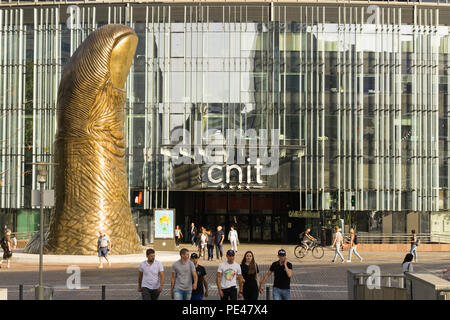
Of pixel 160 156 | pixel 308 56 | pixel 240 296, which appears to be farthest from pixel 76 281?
pixel 308 56

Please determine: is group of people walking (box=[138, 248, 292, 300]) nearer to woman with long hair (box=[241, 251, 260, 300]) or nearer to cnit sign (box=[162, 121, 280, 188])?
woman with long hair (box=[241, 251, 260, 300])

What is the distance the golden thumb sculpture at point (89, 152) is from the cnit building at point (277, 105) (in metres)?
24.9

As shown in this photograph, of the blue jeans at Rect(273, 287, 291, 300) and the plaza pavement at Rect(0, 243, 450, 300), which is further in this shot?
the plaza pavement at Rect(0, 243, 450, 300)

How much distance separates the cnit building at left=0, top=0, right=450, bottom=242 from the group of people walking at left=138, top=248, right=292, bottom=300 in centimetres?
4051

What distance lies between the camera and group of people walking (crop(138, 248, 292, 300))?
13.1m

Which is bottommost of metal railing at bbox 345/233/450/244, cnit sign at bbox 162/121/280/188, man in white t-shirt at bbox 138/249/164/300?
metal railing at bbox 345/233/450/244

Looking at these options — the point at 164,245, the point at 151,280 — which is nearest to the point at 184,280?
the point at 151,280

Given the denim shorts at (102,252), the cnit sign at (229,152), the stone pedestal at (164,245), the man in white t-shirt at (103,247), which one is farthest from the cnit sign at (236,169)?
the denim shorts at (102,252)

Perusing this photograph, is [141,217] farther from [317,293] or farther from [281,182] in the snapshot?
[317,293]

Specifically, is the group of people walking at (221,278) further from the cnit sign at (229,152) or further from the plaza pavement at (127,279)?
the cnit sign at (229,152)

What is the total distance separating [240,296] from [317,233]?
4367 centimetres

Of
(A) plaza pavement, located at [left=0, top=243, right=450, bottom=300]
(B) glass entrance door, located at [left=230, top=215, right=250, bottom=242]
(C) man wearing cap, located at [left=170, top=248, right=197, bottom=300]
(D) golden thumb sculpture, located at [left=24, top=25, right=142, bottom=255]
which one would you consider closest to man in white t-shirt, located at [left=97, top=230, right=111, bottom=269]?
(A) plaza pavement, located at [left=0, top=243, right=450, bottom=300]

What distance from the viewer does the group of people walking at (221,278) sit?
1314 centimetres

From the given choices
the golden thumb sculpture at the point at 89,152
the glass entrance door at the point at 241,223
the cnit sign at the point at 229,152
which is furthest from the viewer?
the glass entrance door at the point at 241,223
